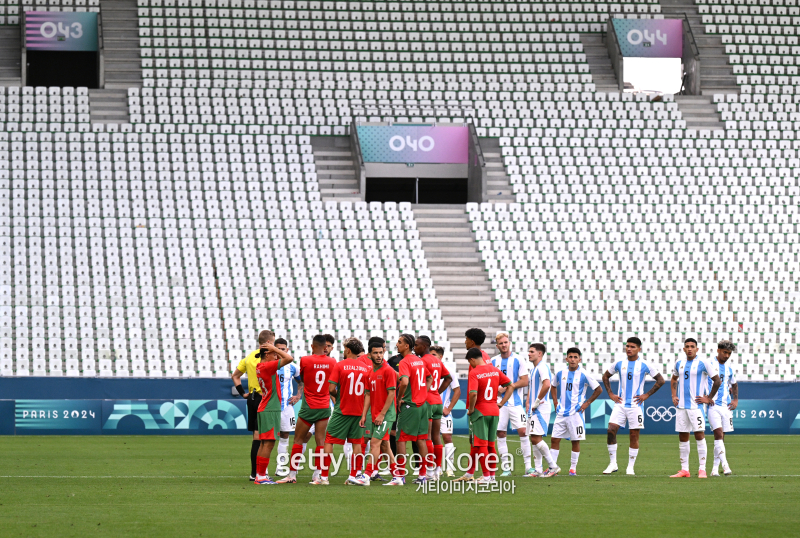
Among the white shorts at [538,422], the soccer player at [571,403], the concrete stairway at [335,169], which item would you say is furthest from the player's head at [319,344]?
the concrete stairway at [335,169]

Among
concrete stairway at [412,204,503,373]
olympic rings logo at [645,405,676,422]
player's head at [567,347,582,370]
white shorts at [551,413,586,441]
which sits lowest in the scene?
olympic rings logo at [645,405,676,422]

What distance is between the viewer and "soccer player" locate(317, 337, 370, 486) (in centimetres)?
1294

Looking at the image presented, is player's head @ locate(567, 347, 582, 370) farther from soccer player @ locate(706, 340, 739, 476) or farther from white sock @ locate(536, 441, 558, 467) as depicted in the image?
soccer player @ locate(706, 340, 739, 476)

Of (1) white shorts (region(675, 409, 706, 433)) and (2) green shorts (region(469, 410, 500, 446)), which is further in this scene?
(1) white shorts (region(675, 409, 706, 433))

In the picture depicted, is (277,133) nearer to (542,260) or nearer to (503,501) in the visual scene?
(542,260)

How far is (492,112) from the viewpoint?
113 feet

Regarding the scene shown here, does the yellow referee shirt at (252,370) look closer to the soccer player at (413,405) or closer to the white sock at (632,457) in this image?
the soccer player at (413,405)

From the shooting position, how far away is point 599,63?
36.8 m

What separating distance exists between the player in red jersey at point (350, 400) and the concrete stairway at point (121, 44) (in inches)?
921

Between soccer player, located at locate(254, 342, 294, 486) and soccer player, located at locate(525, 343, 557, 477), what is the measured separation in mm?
3710

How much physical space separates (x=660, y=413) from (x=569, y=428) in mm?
11255

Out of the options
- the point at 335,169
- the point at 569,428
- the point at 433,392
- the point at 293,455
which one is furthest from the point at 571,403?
the point at 335,169

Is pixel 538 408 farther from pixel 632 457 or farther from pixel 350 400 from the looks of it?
pixel 350 400

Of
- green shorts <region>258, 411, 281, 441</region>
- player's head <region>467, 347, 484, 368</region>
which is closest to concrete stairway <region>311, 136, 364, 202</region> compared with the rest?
green shorts <region>258, 411, 281, 441</region>
